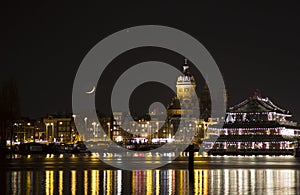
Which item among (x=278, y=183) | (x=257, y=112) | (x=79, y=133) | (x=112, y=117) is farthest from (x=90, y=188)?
(x=112, y=117)

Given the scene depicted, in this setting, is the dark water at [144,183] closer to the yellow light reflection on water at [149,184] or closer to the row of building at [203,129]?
the yellow light reflection on water at [149,184]

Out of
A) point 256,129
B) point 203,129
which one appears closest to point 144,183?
point 256,129

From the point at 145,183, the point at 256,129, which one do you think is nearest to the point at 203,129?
the point at 256,129

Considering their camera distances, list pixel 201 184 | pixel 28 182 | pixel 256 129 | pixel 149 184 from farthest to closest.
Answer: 1. pixel 256 129
2. pixel 28 182
3. pixel 201 184
4. pixel 149 184

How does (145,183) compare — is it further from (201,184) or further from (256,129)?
(256,129)

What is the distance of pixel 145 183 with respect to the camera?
3844 centimetres

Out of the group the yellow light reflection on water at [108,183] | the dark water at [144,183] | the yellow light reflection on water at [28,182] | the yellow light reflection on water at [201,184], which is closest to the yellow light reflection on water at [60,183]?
the dark water at [144,183]

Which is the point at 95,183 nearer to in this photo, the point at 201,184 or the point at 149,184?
the point at 149,184

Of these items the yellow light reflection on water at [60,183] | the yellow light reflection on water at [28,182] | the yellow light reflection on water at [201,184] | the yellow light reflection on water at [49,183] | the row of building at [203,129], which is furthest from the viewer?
the row of building at [203,129]

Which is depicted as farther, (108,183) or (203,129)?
(203,129)

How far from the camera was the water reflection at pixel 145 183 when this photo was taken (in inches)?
1347

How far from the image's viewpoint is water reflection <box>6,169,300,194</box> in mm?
34219

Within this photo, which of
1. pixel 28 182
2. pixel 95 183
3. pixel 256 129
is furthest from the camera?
pixel 256 129

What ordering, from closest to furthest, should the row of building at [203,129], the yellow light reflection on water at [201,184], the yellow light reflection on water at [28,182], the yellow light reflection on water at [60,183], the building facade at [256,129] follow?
the yellow light reflection on water at [60,183]
the yellow light reflection on water at [201,184]
the yellow light reflection on water at [28,182]
the building facade at [256,129]
the row of building at [203,129]
